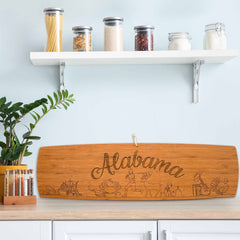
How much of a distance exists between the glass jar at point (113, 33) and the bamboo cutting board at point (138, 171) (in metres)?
0.48

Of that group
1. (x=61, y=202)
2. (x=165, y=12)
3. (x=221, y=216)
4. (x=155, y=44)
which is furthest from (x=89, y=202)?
(x=165, y=12)

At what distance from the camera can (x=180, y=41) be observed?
2148 mm

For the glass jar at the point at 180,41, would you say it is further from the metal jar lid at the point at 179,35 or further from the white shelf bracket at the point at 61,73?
the white shelf bracket at the point at 61,73

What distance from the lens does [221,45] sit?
2.14 metres

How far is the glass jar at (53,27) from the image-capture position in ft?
6.97

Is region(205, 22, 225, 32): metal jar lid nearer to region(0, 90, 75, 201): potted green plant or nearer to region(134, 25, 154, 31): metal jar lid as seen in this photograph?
region(134, 25, 154, 31): metal jar lid

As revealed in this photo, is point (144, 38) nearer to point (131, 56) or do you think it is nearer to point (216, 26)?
point (131, 56)

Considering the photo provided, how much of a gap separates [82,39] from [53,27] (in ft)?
0.47

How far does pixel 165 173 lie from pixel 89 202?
0.40 m

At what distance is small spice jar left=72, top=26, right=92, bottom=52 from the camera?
2.13 metres

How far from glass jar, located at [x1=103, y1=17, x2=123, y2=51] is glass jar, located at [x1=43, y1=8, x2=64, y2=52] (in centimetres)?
22
